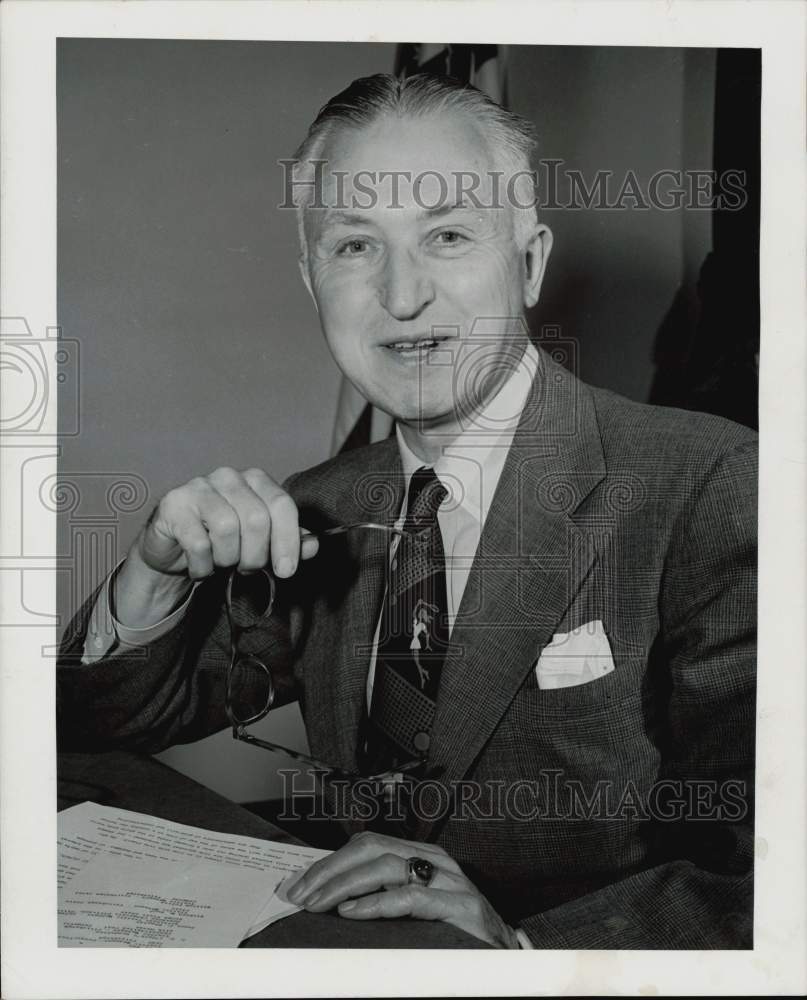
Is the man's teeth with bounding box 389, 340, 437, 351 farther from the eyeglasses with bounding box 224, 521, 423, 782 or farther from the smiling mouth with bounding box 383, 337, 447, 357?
the eyeglasses with bounding box 224, 521, 423, 782

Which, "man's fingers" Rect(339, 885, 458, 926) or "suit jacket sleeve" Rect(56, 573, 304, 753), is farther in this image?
"suit jacket sleeve" Rect(56, 573, 304, 753)

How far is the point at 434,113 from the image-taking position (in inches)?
47.8

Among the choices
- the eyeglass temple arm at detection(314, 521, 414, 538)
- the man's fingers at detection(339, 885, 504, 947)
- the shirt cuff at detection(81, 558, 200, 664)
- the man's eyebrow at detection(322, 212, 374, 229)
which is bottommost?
the man's fingers at detection(339, 885, 504, 947)

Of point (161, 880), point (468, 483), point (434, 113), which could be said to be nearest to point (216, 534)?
point (468, 483)

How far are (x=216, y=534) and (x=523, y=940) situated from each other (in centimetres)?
55

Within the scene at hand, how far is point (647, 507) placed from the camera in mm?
1220

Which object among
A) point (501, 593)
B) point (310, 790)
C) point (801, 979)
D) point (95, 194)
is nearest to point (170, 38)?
point (95, 194)

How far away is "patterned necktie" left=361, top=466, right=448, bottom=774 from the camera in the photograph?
1229 millimetres

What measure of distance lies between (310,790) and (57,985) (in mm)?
355

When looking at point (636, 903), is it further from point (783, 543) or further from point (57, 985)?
point (57, 985)

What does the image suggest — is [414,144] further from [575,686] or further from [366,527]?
[575,686]

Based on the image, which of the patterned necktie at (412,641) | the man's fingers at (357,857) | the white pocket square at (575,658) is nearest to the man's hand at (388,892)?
the man's fingers at (357,857)

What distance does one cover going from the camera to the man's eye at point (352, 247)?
122cm

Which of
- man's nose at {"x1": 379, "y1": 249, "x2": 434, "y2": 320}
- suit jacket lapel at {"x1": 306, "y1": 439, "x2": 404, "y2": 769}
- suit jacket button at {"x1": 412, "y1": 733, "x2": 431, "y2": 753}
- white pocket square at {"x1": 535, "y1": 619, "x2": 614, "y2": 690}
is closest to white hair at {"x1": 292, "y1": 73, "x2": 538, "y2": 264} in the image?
man's nose at {"x1": 379, "y1": 249, "x2": 434, "y2": 320}
